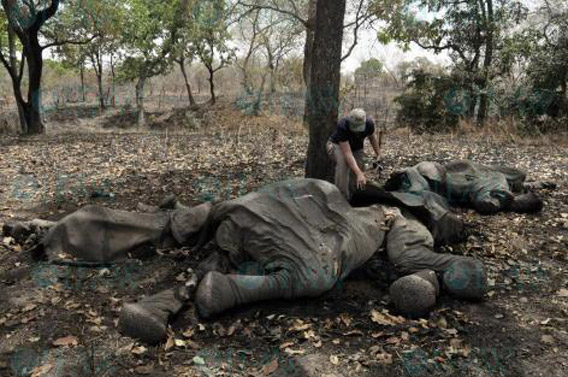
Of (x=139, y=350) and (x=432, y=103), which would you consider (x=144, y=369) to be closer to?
(x=139, y=350)

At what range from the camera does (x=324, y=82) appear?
5348 mm

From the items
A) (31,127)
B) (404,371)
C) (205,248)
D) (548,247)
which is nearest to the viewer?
(404,371)

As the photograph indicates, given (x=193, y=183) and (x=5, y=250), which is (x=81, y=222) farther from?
(x=193, y=183)

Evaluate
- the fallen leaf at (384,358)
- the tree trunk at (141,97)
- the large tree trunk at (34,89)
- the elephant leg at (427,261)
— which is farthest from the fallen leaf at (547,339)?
the tree trunk at (141,97)

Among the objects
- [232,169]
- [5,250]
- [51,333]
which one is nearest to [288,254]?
[51,333]

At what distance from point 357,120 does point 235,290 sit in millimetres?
2056

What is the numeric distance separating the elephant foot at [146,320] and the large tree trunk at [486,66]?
11.7m

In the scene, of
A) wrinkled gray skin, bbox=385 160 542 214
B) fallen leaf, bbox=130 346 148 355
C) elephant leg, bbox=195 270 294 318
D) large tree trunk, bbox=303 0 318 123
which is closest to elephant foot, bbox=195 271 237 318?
elephant leg, bbox=195 270 294 318

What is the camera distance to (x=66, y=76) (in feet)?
152

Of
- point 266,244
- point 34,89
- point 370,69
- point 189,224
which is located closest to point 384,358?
point 266,244

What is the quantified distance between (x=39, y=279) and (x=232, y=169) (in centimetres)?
395

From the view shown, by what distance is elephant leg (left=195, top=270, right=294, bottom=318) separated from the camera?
3131 millimetres

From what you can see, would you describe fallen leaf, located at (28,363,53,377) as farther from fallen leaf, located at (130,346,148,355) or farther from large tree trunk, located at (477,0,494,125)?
large tree trunk, located at (477,0,494,125)

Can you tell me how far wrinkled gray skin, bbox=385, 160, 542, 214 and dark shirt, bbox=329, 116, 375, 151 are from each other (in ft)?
1.57
